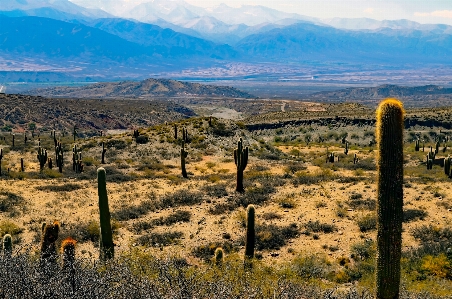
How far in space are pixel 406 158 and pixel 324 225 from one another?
23011 millimetres

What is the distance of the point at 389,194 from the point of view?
7613mm

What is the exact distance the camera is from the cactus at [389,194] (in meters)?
7.55

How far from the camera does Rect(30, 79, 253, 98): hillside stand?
7021 inches

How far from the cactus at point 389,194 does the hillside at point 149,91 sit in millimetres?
168898

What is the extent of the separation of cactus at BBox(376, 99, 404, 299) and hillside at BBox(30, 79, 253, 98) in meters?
169

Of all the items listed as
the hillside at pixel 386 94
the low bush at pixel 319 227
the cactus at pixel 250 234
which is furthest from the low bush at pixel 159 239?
the hillside at pixel 386 94

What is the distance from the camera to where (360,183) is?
24.1 meters

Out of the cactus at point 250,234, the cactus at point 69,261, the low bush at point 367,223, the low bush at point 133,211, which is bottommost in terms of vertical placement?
the low bush at point 133,211

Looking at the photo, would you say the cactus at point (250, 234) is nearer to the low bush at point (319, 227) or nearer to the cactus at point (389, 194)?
the low bush at point (319, 227)

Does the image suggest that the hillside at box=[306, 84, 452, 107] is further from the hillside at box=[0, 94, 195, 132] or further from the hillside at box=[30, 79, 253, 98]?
the hillside at box=[0, 94, 195, 132]

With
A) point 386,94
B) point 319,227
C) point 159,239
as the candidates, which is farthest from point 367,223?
point 386,94

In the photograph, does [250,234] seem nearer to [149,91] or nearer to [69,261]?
[69,261]

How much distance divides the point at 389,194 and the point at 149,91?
181012 millimetres

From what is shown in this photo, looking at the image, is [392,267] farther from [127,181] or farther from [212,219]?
[127,181]
